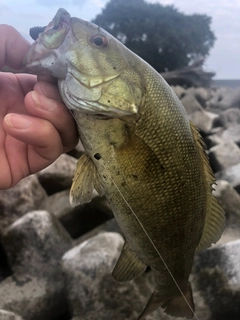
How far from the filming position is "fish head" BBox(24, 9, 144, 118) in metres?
0.69

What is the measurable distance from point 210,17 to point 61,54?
3.32 meters

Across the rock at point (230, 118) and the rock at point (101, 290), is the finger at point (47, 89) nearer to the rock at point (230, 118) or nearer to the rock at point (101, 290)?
the rock at point (101, 290)

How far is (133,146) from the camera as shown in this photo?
798 millimetres

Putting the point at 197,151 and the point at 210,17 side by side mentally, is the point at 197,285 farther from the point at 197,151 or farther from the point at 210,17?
the point at 210,17

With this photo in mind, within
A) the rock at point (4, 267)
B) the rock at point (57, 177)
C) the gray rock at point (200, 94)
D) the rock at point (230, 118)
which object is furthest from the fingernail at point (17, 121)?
the gray rock at point (200, 94)

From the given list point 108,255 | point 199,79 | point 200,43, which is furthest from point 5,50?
point 199,79

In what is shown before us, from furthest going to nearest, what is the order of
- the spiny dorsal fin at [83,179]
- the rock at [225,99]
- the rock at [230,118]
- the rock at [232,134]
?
the rock at [225,99] → the rock at [230,118] → the rock at [232,134] → the spiny dorsal fin at [83,179]

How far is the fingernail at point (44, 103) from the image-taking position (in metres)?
0.73

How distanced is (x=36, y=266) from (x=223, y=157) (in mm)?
1538

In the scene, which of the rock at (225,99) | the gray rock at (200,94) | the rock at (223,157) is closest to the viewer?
the rock at (223,157)

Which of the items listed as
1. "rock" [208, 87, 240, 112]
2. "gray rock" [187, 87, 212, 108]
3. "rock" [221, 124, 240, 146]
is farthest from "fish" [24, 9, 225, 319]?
"gray rock" [187, 87, 212, 108]

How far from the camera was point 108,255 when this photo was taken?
138cm

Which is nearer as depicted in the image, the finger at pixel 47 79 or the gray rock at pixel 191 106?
the finger at pixel 47 79

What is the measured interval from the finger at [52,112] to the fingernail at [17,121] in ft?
0.09
